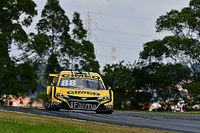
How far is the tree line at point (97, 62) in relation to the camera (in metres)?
57.0

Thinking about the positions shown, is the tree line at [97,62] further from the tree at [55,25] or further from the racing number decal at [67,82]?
the racing number decal at [67,82]

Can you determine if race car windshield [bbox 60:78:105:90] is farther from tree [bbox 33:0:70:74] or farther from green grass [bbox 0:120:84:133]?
tree [bbox 33:0:70:74]

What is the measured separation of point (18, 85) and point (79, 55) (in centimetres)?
871

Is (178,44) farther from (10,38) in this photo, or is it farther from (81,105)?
(81,105)

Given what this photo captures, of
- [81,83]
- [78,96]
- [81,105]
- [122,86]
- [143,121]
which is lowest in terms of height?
[143,121]

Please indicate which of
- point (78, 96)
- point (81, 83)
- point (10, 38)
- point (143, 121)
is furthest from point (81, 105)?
point (10, 38)

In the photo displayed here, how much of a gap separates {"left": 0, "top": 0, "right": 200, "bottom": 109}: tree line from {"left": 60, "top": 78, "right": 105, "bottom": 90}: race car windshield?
32112mm

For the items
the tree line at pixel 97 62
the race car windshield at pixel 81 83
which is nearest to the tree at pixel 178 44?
the tree line at pixel 97 62

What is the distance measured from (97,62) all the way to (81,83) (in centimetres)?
3857

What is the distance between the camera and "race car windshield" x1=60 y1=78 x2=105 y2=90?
2411cm

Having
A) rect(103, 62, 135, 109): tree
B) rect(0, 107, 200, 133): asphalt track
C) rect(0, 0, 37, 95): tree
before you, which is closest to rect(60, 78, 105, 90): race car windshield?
rect(0, 107, 200, 133): asphalt track

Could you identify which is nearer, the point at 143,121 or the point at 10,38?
the point at 143,121

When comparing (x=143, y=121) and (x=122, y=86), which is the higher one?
(x=122, y=86)

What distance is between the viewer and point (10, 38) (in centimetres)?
5600
